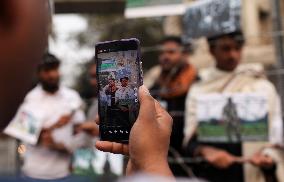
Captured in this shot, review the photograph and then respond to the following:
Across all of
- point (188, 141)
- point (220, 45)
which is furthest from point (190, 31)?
point (188, 141)

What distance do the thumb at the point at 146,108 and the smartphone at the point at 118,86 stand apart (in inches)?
3.6

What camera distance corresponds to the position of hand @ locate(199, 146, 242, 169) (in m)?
3.26

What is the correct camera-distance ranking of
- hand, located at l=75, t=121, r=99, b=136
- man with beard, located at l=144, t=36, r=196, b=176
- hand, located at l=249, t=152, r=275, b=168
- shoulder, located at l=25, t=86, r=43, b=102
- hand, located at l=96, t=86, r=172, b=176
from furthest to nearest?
shoulder, located at l=25, t=86, r=43, b=102 < hand, located at l=75, t=121, r=99, b=136 < man with beard, located at l=144, t=36, r=196, b=176 < hand, located at l=249, t=152, r=275, b=168 < hand, located at l=96, t=86, r=172, b=176

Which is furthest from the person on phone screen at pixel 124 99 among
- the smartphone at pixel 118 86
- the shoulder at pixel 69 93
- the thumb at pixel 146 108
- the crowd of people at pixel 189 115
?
the shoulder at pixel 69 93

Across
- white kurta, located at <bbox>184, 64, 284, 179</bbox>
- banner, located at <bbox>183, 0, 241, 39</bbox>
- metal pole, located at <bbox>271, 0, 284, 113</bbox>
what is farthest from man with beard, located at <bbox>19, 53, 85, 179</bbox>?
metal pole, located at <bbox>271, 0, 284, 113</bbox>

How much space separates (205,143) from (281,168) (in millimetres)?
450

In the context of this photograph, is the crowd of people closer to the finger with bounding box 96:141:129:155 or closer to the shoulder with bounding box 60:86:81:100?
the shoulder with bounding box 60:86:81:100

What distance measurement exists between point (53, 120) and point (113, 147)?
8.05 feet

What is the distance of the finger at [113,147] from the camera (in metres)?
1.31

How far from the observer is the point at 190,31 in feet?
11.7

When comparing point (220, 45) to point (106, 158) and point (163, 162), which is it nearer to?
point (106, 158)

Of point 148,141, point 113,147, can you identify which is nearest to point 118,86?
point 113,147

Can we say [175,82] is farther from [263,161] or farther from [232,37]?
[263,161]

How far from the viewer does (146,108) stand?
1.14 m
